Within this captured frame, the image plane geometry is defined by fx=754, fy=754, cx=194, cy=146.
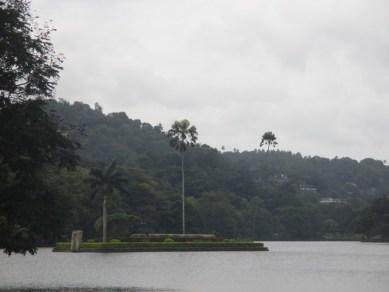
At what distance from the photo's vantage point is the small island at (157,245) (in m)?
88.1

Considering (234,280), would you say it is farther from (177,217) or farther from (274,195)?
(274,195)

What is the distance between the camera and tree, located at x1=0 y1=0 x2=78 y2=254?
2997cm

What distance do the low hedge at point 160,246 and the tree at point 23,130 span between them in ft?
181

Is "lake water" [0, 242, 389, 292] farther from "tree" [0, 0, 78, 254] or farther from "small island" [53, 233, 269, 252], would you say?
"small island" [53, 233, 269, 252]

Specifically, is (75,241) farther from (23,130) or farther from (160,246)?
(23,130)

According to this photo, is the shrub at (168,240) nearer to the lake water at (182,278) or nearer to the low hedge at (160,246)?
the low hedge at (160,246)

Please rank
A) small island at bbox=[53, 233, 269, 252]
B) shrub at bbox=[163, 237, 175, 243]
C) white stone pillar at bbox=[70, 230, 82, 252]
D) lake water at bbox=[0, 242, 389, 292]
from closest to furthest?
lake water at bbox=[0, 242, 389, 292] < white stone pillar at bbox=[70, 230, 82, 252] < small island at bbox=[53, 233, 269, 252] < shrub at bbox=[163, 237, 175, 243]

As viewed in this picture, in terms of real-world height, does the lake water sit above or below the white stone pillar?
below

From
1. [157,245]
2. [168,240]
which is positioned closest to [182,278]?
[157,245]

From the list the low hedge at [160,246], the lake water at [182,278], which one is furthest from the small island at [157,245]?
the lake water at [182,278]

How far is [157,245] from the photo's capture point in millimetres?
92312

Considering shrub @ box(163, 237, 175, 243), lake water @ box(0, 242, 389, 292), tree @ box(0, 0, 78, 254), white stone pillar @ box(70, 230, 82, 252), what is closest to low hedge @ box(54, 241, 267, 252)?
white stone pillar @ box(70, 230, 82, 252)

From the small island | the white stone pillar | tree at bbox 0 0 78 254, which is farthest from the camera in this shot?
the small island

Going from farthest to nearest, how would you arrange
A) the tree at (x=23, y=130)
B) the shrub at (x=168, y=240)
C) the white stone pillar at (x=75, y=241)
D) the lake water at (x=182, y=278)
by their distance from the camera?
the shrub at (x=168, y=240)
the white stone pillar at (x=75, y=241)
the lake water at (x=182, y=278)
the tree at (x=23, y=130)
